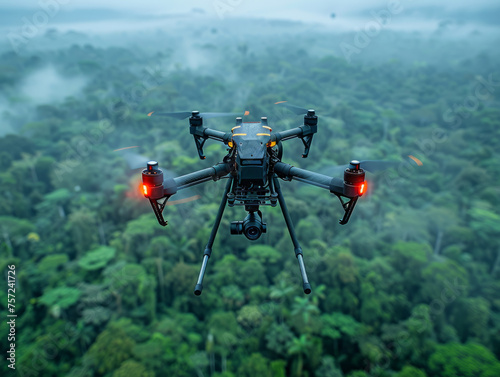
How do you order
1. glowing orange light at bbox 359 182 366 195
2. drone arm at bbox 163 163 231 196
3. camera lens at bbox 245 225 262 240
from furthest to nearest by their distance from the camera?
camera lens at bbox 245 225 262 240
drone arm at bbox 163 163 231 196
glowing orange light at bbox 359 182 366 195

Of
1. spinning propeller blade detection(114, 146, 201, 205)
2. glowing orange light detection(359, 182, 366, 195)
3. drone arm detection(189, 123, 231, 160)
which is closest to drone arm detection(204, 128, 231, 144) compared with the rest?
drone arm detection(189, 123, 231, 160)

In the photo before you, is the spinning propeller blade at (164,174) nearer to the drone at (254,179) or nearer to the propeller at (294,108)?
the drone at (254,179)

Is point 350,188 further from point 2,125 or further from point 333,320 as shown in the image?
point 2,125

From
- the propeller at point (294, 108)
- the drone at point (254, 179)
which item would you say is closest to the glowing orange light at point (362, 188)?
the drone at point (254, 179)

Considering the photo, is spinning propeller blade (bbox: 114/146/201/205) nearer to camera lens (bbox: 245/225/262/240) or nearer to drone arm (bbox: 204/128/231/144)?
camera lens (bbox: 245/225/262/240)

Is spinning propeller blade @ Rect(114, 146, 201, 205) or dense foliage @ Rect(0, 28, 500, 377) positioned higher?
dense foliage @ Rect(0, 28, 500, 377)

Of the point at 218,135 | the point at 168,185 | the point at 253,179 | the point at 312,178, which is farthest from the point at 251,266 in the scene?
the point at 168,185

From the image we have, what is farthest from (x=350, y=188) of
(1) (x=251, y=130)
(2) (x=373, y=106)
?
(2) (x=373, y=106)

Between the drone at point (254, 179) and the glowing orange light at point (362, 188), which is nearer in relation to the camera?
the glowing orange light at point (362, 188)
